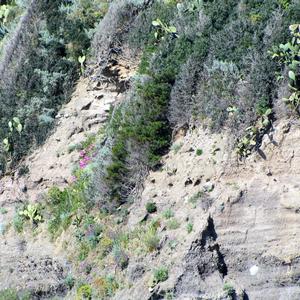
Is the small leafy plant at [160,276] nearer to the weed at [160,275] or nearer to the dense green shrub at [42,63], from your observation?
the weed at [160,275]

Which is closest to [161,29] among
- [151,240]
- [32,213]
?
[32,213]

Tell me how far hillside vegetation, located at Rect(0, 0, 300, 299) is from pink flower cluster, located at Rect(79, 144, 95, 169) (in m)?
0.03

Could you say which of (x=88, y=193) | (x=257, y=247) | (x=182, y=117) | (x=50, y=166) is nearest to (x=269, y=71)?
(x=182, y=117)

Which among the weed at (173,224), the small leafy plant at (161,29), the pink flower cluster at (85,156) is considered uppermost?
the small leafy plant at (161,29)

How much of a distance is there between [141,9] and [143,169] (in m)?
5.85

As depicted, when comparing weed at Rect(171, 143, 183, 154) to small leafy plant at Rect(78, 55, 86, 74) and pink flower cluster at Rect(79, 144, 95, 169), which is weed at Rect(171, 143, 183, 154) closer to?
pink flower cluster at Rect(79, 144, 95, 169)

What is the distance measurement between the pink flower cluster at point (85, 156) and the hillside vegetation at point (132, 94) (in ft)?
0.11

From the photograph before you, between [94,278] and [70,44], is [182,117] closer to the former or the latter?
[94,278]

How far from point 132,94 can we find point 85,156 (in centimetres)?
214

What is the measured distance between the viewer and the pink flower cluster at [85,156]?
75.8 ft

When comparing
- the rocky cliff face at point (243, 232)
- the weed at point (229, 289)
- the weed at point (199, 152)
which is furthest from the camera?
the weed at point (199, 152)

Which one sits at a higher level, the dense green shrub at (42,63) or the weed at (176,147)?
the dense green shrub at (42,63)

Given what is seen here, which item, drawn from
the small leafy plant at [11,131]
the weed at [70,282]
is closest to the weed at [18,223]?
the small leafy plant at [11,131]

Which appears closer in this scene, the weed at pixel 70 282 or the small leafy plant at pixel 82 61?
the weed at pixel 70 282
